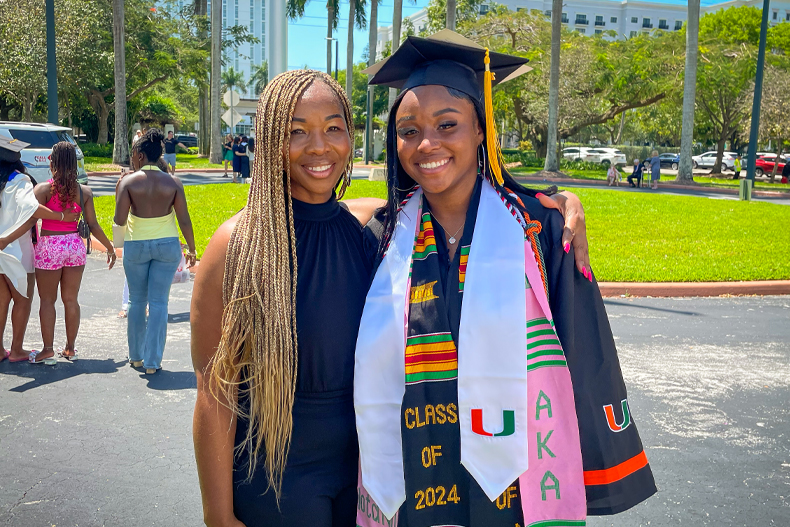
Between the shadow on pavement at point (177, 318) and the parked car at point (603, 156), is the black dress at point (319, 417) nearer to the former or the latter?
the shadow on pavement at point (177, 318)

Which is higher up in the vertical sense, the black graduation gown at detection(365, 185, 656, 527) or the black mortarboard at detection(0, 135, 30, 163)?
the black mortarboard at detection(0, 135, 30, 163)

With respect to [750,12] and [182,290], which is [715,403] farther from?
[750,12]

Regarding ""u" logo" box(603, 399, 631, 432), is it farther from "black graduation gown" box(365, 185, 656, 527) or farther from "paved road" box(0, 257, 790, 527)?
"paved road" box(0, 257, 790, 527)

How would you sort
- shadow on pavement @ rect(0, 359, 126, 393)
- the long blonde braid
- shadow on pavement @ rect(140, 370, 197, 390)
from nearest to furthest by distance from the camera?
the long blonde braid → shadow on pavement @ rect(140, 370, 197, 390) → shadow on pavement @ rect(0, 359, 126, 393)

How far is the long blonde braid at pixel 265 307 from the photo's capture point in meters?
1.94

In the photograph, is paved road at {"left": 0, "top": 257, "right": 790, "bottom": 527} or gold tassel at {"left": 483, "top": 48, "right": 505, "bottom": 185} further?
paved road at {"left": 0, "top": 257, "right": 790, "bottom": 527}

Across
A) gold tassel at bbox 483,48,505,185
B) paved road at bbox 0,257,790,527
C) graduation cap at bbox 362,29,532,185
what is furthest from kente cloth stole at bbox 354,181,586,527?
paved road at bbox 0,257,790,527

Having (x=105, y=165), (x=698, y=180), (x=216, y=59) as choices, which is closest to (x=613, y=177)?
(x=698, y=180)

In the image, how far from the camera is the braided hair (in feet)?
19.6

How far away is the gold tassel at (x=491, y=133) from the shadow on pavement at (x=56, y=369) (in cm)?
446

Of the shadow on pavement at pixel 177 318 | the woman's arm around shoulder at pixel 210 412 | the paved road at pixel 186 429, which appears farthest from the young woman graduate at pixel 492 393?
the shadow on pavement at pixel 177 318

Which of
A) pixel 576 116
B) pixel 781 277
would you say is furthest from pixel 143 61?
pixel 781 277

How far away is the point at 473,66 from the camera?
7.69 ft

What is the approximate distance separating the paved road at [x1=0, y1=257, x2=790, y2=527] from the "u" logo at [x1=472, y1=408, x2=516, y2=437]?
194cm
